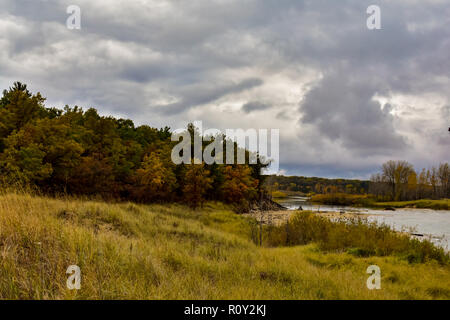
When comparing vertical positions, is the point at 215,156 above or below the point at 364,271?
above

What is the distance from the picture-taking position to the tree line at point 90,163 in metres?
19.0

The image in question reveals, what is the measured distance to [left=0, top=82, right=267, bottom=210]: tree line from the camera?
62.3 ft

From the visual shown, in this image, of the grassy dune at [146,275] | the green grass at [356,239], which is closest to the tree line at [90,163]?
the green grass at [356,239]

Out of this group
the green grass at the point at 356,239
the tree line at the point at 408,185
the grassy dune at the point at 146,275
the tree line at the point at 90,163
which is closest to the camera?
the grassy dune at the point at 146,275

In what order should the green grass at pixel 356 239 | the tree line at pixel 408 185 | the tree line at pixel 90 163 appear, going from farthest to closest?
the tree line at pixel 408 185 < the tree line at pixel 90 163 < the green grass at pixel 356 239

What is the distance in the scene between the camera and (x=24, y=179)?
1697 centimetres

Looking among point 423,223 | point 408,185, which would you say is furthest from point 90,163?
point 408,185

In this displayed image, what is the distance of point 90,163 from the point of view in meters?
24.4

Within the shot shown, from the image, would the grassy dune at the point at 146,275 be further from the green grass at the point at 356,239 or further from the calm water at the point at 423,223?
the calm water at the point at 423,223

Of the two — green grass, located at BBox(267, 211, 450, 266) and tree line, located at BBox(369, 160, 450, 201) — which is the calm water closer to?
green grass, located at BBox(267, 211, 450, 266)

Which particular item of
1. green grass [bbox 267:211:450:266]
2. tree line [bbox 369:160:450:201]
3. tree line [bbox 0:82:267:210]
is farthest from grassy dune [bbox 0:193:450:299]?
tree line [bbox 369:160:450:201]
